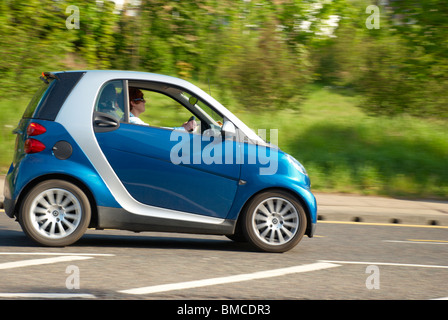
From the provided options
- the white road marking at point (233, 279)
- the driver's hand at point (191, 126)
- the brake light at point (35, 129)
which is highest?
the driver's hand at point (191, 126)

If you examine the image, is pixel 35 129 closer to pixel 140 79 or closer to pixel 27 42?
pixel 140 79

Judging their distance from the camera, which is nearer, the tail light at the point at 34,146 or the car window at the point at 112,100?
the tail light at the point at 34,146

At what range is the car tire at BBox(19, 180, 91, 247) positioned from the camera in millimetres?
6766

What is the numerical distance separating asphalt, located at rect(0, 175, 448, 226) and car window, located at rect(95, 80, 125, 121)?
402cm

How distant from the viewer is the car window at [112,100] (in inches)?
273

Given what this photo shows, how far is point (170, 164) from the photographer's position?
689cm

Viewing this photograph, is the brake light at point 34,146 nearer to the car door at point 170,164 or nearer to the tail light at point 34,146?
the tail light at point 34,146

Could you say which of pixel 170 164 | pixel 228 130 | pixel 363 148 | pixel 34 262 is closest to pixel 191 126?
pixel 228 130

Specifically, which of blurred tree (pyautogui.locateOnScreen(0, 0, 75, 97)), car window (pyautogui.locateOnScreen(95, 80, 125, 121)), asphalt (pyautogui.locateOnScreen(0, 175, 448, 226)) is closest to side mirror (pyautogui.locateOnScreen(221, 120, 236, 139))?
car window (pyautogui.locateOnScreen(95, 80, 125, 121))

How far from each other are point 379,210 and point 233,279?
5912 mm

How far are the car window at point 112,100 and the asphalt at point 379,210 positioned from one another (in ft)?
13.2

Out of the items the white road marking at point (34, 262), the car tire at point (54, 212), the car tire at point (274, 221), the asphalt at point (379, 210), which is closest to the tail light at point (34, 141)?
the car tire at point (54, 212)

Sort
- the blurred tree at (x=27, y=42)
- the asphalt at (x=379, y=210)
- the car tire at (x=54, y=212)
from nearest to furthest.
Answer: the car tire at (x=54, y=212) < the asphalt at (x=379, y=210) < the blurred tree at (x=27, y=42)
